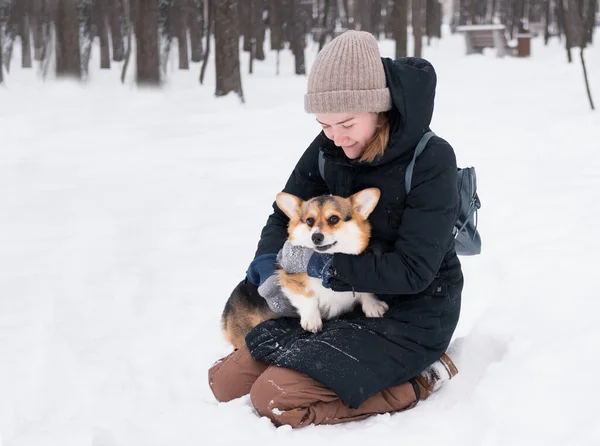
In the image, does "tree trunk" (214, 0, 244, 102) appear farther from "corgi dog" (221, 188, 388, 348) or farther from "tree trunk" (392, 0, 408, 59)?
"corgi dog" (221, 188, 388, 348)

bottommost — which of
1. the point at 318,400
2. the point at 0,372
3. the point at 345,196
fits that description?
the point at 0,372

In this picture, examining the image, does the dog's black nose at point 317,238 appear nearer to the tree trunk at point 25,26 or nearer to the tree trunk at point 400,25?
the tree trunk at point 400,25

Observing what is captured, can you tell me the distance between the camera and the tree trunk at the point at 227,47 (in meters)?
14.5

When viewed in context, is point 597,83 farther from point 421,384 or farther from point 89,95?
point 421,384

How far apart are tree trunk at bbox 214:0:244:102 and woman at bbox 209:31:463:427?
11767mm

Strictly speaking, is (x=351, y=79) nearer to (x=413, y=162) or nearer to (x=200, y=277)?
(x=413, y=162)

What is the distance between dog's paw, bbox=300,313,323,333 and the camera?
3.40m

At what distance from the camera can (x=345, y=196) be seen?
344cm

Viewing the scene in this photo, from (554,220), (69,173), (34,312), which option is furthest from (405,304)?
(69,173)

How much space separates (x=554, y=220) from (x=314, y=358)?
13.4ft

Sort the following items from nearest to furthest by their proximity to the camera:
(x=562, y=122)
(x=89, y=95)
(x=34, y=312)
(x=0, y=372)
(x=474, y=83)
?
(x=0, y=372), (x=34, y=312), (x=562, y=122), (x=89, y=95), (x=474, y=83)

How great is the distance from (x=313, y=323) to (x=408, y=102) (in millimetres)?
1103

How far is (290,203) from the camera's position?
339 centimetres

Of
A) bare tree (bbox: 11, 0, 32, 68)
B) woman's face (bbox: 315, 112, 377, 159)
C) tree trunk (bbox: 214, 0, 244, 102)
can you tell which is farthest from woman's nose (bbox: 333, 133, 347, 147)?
bare tree (bbox: 11, 0, 32, 68)
